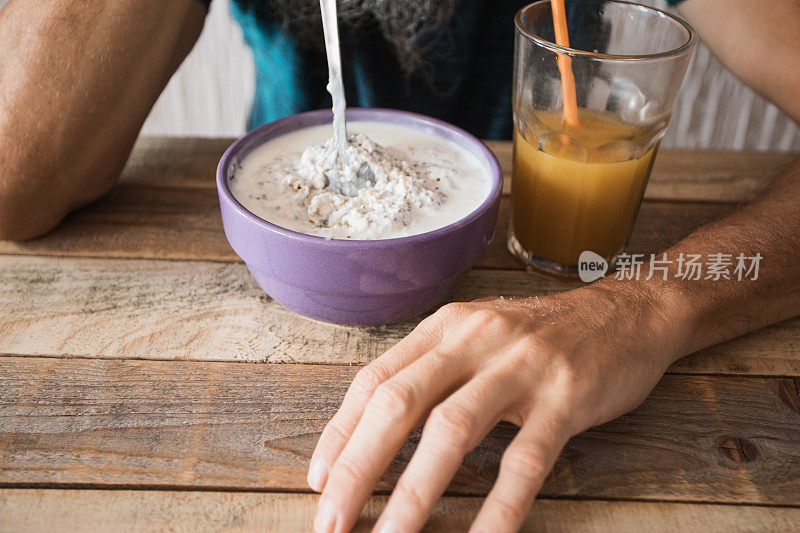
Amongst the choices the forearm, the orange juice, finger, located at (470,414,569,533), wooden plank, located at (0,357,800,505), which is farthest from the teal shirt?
finger, located at (470,414,569,533)

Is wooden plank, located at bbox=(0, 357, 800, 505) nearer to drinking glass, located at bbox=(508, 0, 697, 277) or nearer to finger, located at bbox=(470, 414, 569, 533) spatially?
finger, located at bbox=(470, 414, 569, 533)

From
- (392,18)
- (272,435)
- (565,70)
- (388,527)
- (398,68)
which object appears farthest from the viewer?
(398,68)

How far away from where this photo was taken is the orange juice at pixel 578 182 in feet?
2.59

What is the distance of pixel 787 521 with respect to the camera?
1.93 ft

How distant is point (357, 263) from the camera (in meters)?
0.69

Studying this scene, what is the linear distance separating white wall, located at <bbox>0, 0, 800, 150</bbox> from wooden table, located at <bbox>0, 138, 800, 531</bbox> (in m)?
1.22

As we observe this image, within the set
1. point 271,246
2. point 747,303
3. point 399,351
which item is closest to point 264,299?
point 271,246

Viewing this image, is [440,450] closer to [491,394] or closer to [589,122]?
[491,394]

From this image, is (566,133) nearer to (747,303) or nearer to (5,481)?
(747,303)

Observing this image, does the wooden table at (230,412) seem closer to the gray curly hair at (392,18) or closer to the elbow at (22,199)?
the elbow at (22,199)

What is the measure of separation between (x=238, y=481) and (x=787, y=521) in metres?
0.48

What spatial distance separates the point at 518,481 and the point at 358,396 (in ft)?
0.52

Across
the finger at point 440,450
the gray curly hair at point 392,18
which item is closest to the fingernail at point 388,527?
the finger at point 440,450

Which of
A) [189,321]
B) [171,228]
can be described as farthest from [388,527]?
[171,228]
